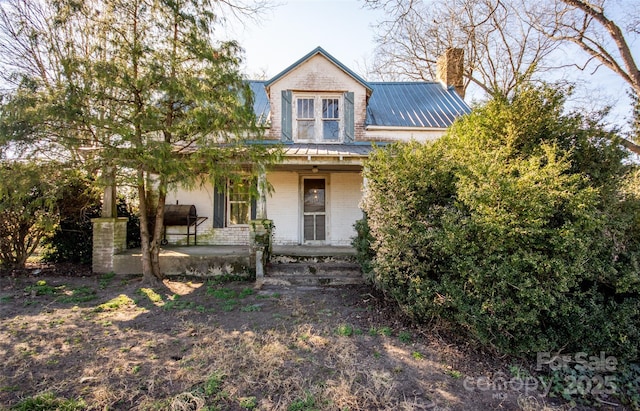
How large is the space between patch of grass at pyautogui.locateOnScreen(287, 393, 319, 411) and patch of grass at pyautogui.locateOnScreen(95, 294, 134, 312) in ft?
12.2

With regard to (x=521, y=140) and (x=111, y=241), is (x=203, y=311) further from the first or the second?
(x=521, y=140)

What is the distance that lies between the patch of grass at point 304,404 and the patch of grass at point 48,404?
69.5 inches

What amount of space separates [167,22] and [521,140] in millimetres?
5956

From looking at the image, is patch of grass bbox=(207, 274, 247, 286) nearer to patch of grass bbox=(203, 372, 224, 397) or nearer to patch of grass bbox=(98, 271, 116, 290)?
patch of grass bbox=(98, 271, 116, 290)

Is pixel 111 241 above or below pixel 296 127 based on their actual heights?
below

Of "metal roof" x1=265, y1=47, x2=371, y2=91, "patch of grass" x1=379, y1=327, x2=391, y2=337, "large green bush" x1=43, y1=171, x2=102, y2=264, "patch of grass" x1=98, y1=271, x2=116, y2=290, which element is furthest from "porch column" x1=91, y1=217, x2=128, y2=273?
"patch of grass" x1=379, y1=327, x2=391, y2=337

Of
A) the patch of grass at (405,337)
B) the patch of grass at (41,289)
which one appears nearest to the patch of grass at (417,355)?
the patch of grass at (405,337)

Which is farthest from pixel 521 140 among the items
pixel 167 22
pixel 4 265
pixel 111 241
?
pixel 4 265

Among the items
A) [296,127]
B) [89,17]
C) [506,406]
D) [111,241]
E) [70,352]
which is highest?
[89,17]

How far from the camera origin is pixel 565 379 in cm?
315

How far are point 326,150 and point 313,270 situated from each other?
10.1 ft

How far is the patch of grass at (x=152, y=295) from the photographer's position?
512 centimetres

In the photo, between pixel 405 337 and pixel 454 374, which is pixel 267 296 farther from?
pixel 454 374

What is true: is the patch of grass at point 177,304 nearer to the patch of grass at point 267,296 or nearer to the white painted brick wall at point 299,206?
the patch of grass at point 267,296
